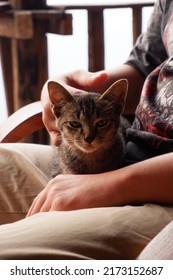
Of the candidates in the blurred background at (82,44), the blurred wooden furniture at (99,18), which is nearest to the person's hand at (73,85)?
the blurred wooden furniture at (99,18)

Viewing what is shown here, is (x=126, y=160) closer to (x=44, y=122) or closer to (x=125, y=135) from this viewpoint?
(x=125, y=135)

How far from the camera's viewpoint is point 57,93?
4.34 feet

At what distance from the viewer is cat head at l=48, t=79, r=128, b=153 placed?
1.32m

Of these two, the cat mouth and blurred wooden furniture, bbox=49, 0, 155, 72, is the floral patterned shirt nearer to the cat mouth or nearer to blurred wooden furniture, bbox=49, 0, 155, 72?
the cat mouth

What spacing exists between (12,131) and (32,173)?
23 centimetres

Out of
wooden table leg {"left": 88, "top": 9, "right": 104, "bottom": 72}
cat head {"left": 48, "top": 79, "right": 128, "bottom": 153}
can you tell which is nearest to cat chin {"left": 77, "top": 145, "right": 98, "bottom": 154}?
cat head {"left": 48, "top": 79, "right": 128, "bottom": 153}

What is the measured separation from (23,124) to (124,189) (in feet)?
1.77

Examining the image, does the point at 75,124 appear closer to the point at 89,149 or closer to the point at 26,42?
the point at 89,149

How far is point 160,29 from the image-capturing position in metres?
1.53

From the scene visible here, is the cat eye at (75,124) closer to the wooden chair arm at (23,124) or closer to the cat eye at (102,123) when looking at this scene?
the cat eye at (102,123)

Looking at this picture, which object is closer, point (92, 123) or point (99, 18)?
point (92, 123)

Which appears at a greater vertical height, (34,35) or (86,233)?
(34,35)

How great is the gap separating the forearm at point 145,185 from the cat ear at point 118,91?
278 millimetres

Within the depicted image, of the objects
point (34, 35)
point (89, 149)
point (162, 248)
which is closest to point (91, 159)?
point (89, 149)
